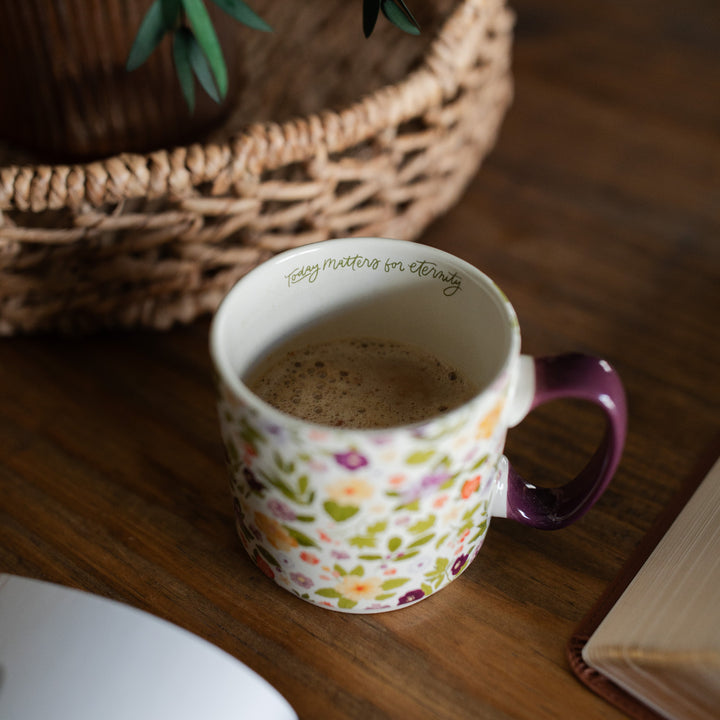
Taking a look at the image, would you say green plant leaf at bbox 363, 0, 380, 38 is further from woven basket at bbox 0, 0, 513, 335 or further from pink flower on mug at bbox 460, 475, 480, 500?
pink flower on mug at bbox 460, 475, 480, 500

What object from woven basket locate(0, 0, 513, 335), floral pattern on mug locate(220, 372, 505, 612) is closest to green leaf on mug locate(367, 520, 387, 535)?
floral pattern on mug locate(220, 372, 505, 612)

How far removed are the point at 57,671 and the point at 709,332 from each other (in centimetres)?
49

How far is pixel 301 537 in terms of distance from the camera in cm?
37

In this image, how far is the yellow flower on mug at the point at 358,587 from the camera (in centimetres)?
38

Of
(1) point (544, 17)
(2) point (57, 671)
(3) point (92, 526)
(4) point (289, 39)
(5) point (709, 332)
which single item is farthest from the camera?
(1) point (544, 17)

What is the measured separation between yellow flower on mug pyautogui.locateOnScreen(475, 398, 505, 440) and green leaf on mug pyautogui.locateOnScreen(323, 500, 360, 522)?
0.21 feet

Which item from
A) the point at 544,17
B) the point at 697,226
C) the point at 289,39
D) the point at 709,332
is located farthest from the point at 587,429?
the point at 544,17

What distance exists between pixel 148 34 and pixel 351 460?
29 centimetres

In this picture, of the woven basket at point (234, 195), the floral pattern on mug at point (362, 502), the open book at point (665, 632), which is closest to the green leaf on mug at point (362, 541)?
the floral pattern on mug at point (362, 502)

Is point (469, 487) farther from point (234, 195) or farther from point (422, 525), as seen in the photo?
point (234, 195)

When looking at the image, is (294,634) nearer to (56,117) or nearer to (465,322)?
(465,322)

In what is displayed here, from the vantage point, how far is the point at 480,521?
40 centimetres

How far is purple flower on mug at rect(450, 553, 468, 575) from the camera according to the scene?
1.34 ft

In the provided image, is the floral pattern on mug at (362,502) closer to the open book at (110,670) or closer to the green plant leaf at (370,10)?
the open book at (110,670)
